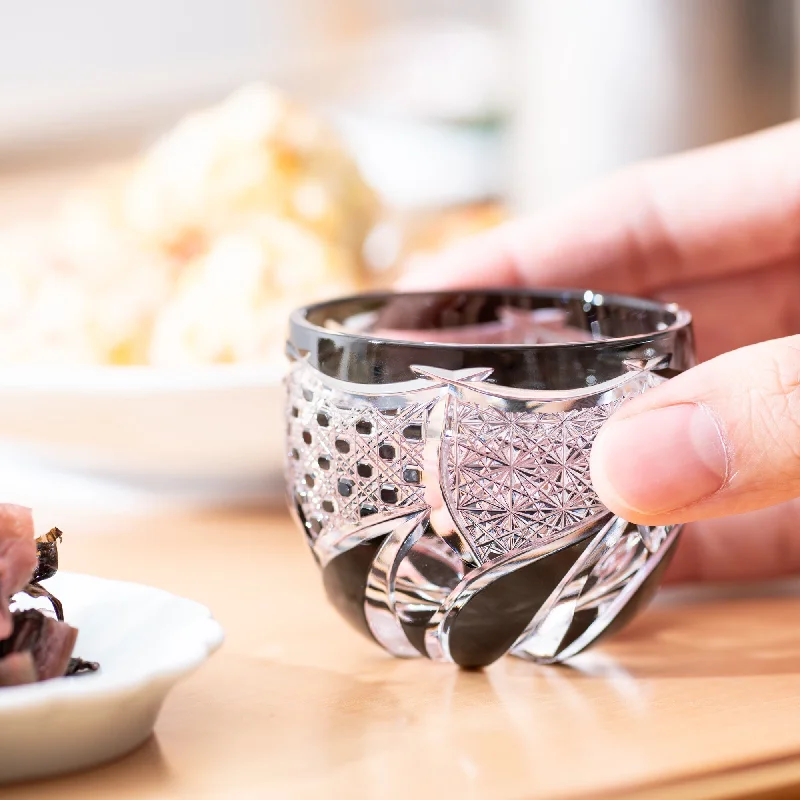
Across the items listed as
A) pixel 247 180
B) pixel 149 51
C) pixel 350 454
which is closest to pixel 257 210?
pixel 247 180

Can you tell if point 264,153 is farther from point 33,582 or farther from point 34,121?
point 34,121

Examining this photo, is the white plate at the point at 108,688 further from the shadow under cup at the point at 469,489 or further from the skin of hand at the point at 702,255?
the skin of hand at the point at 702,255

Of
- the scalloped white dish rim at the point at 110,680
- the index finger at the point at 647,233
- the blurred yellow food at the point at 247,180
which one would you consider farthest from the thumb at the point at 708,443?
the blurred yellow food at the point at 247,180

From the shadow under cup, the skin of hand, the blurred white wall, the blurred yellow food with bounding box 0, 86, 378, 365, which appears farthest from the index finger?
the blurred white wall

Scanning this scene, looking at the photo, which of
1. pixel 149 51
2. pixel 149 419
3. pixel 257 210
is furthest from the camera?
pixel 149 51

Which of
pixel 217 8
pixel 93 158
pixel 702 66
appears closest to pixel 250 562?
pixel 702 66

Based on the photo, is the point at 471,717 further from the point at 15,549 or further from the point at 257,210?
the point at 257,210
